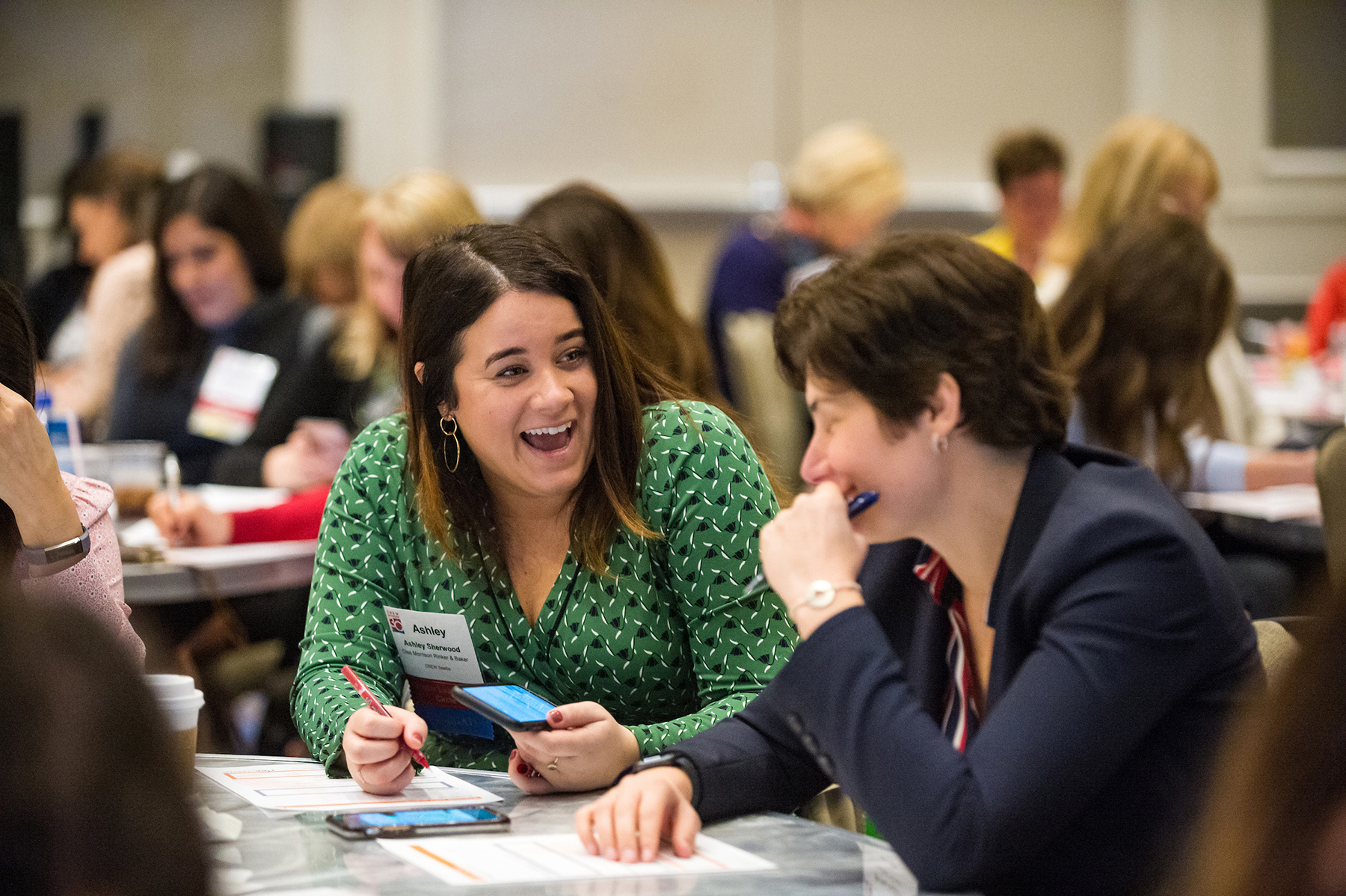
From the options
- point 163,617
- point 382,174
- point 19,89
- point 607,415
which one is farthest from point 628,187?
point 607,415

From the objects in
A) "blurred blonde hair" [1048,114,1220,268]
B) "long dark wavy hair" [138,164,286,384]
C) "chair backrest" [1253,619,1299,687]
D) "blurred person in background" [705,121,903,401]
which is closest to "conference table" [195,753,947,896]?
"chair backrest" [1253,619,1299,687]

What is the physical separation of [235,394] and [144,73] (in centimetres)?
517

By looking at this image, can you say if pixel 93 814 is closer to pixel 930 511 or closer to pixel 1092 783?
pixel 1092 783

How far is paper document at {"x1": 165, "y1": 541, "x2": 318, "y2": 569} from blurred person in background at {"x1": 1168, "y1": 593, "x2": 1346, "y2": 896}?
248cm

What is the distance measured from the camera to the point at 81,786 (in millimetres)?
614

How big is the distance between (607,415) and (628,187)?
6.39 meters

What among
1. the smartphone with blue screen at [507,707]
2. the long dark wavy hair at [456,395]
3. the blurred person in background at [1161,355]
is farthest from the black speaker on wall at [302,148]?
the smartphone with blue screen at [507,707]

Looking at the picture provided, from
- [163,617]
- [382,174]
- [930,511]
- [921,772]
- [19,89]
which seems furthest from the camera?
[19,89]

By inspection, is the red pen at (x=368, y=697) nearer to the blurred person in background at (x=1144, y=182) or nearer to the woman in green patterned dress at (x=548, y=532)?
the woman in green patterned dress at (x=548, y=532)

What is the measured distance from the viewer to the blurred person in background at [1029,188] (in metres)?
6.11

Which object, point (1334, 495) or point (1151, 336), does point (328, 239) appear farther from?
point (1334, 495)

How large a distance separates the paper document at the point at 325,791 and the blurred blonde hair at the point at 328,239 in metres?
3.58

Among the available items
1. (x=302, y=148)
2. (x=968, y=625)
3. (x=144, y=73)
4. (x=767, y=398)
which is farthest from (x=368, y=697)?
(x=144, y=73)

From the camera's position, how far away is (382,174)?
7.99 metres
